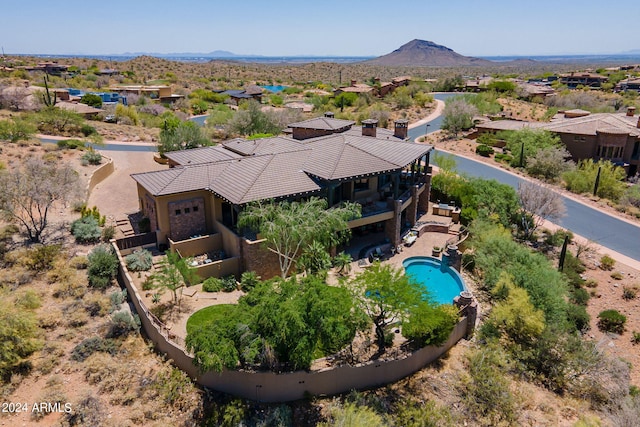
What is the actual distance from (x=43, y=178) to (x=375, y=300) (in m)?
23.6

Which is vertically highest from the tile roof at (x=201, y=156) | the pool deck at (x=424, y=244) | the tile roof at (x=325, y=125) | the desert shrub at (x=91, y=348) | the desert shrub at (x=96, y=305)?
the tile roof at (x=325, y=125)

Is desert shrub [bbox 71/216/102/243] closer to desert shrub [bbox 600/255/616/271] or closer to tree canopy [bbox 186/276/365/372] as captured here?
tree canopy [bbox 186/276/365/372]

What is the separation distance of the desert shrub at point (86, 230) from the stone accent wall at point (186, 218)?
562 cm

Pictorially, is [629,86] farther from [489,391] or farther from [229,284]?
[229,284]

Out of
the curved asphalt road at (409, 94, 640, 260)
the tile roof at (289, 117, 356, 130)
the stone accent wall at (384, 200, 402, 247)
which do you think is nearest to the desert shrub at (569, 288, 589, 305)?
the curved asphalt road at (409, 94, 640, 260)

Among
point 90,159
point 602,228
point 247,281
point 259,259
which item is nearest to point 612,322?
point 602,228

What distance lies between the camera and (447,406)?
1820cm

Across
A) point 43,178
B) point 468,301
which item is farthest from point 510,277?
point 43,178

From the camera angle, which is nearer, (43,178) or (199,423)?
(199,423)

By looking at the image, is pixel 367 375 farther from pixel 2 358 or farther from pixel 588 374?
pixel 2 358

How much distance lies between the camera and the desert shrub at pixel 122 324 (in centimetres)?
2155

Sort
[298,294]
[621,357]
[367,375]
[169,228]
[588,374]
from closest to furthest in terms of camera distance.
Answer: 1. [298,294]
2. [367,375]
3. [588,374]
4. [621,357]
5. [169,228]

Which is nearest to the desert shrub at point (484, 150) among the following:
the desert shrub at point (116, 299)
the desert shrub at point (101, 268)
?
the desert shrub at point (101, 268)

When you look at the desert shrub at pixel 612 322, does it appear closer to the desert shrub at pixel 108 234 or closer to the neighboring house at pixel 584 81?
the desert shrub at pixel 108 234
